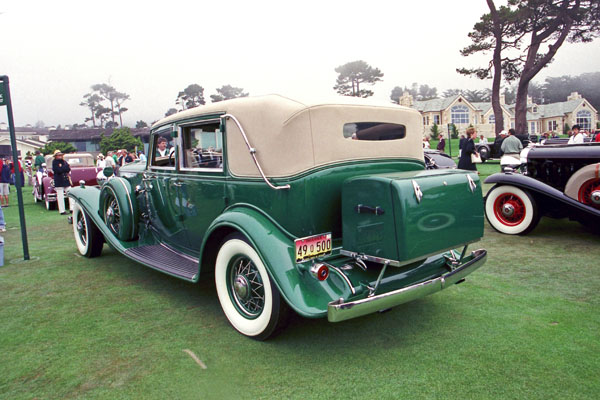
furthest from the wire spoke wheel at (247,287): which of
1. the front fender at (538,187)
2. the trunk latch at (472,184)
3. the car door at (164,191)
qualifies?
the front fender at (538,187)

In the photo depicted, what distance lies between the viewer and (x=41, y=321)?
3.61 m

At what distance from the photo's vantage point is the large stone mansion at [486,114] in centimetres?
6100

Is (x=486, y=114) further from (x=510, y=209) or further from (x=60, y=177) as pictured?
(x=60, y=177)

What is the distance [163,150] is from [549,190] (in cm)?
504

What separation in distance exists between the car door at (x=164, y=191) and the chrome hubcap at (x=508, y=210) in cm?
476

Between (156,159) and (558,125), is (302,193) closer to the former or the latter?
(156,159)

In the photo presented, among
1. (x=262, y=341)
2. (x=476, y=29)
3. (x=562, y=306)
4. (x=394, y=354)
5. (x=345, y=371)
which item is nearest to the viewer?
(x=345, y=371)

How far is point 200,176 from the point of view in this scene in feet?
12.2

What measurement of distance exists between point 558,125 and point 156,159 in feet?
259

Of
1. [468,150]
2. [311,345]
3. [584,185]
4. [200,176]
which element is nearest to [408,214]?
[311,345]

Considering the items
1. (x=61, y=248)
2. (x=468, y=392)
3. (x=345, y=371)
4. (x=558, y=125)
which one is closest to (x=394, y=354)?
(x=345, y=371)

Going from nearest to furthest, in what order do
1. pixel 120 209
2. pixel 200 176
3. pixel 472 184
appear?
pixel 472 184, pixel 200 176, pixel 120 209

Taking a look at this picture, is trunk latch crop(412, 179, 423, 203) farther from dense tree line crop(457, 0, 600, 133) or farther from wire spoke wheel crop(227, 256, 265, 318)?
dense tree line crop(457, 0, 600, 133)

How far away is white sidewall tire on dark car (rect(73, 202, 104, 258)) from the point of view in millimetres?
5527
